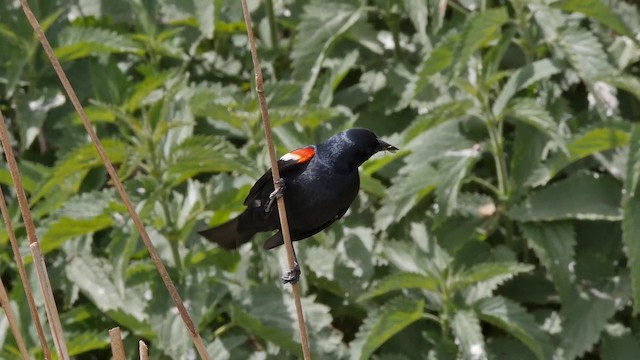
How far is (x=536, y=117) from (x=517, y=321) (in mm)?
686

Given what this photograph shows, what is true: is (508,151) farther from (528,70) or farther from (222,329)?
(222,329)

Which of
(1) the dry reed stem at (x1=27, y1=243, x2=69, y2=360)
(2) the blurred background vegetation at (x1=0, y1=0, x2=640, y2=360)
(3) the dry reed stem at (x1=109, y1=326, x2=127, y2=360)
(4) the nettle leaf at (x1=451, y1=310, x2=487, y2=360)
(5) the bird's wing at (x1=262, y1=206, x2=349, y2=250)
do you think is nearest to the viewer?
(3) the dry reed stem at (x1=109, y1=326, x2=127, y2=360)

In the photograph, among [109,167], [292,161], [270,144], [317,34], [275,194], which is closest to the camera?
[270,144]

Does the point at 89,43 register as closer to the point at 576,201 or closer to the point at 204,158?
the point at 204,158

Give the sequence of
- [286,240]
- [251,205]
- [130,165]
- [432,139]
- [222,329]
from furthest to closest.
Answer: [432,139], [222,329], [130,165], [251,205], [286,240]

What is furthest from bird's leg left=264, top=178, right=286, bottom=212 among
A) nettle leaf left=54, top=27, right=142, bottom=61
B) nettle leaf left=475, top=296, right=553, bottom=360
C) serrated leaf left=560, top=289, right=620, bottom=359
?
nettle leaf left=54, top=27, right=142, bottom=61

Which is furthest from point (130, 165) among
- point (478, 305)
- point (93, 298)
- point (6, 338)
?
point (478, 305)

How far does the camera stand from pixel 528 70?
394 centimetres

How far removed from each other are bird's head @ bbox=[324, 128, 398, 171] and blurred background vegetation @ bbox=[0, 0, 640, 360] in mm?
846

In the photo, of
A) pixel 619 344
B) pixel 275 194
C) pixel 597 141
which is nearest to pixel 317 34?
pixel 597 141

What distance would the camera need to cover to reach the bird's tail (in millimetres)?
3201

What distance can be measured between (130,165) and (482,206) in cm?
131

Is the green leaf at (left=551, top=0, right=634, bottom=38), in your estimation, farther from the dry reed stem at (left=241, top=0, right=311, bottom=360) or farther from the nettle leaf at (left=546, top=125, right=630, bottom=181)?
the dry reed stem at (left=241, top=0, right=311, bottom=360)

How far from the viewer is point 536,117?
366 cm
